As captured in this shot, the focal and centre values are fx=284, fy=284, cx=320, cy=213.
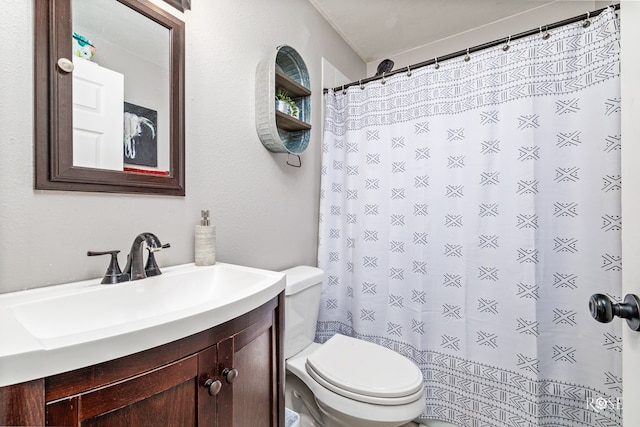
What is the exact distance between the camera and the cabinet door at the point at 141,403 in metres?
0.44

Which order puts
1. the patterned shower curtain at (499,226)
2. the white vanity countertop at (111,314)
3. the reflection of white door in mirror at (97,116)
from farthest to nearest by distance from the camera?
the patterned shower curtain at (499,226) < the reflection of white door in mirror at (97,116) < the white vanity countertop at (111,314)

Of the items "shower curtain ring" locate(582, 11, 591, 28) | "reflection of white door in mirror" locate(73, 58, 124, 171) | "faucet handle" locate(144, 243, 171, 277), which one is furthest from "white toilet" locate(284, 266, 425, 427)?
"shower curtain ring" locate(582, 11, 591, 28)

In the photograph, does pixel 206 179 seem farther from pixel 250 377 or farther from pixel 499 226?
pixel 499 226

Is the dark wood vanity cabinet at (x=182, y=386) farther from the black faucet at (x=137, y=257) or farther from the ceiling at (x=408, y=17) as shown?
the ceiling at (x=408, y=17)

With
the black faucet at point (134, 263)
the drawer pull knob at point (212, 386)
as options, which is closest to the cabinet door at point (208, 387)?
the drawer pull knob at point (212, 386)

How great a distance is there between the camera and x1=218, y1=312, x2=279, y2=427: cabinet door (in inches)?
25.6

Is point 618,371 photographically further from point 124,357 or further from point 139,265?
point 139,265

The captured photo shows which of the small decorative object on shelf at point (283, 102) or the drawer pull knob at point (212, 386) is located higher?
the small decorative object on shelf at point (283, 102)

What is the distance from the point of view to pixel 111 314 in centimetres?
78

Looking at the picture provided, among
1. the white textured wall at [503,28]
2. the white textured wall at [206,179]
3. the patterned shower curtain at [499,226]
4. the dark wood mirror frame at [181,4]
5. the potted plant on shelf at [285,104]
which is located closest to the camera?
the white textured wall at [206,179]

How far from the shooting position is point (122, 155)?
0.92m

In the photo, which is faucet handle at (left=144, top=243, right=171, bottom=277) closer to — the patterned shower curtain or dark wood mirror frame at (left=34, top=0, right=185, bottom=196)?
dark wood mirror frame at (left=34, top=0, right=185, bottom=196)

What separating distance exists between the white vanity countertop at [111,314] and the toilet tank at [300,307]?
1.31ft

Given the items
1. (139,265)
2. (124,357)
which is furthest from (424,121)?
(124,357)
